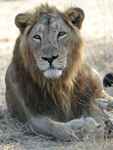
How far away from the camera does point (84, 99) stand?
417 cm

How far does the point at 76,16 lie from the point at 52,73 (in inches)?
38.5

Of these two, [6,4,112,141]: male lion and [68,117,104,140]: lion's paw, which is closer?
[68,117,104,140]: lion's paw

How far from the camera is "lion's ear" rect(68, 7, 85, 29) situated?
3.97 meters

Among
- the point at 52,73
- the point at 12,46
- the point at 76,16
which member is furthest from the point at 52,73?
the point at 12,46

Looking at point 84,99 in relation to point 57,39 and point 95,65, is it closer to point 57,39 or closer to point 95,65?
point 57,39

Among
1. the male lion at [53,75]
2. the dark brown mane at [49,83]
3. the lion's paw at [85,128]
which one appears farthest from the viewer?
the dark brown mane at [49,83]

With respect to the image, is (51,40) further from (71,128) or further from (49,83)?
(71,128)

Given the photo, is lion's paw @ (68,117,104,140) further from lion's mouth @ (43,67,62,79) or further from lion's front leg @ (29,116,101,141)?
lion's mouth @ (43,67,62,79)

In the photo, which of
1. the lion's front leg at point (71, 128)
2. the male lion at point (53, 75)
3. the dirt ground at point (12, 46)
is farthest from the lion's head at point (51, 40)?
the lion's front leg at point (71, 128)

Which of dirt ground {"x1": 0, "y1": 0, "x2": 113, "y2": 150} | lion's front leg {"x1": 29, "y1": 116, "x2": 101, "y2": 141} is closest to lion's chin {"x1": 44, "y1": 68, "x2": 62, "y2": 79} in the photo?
lion's front leg {"x1": 29, "y1": 116, "x2": 101, "y2": 141}

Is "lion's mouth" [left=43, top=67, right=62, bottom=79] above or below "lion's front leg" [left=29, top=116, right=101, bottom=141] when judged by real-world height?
above

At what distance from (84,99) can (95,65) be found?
3.71m

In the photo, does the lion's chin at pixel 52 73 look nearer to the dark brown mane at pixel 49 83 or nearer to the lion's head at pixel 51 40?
the lion's head at pixel 51 40

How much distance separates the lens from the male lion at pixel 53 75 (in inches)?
144
